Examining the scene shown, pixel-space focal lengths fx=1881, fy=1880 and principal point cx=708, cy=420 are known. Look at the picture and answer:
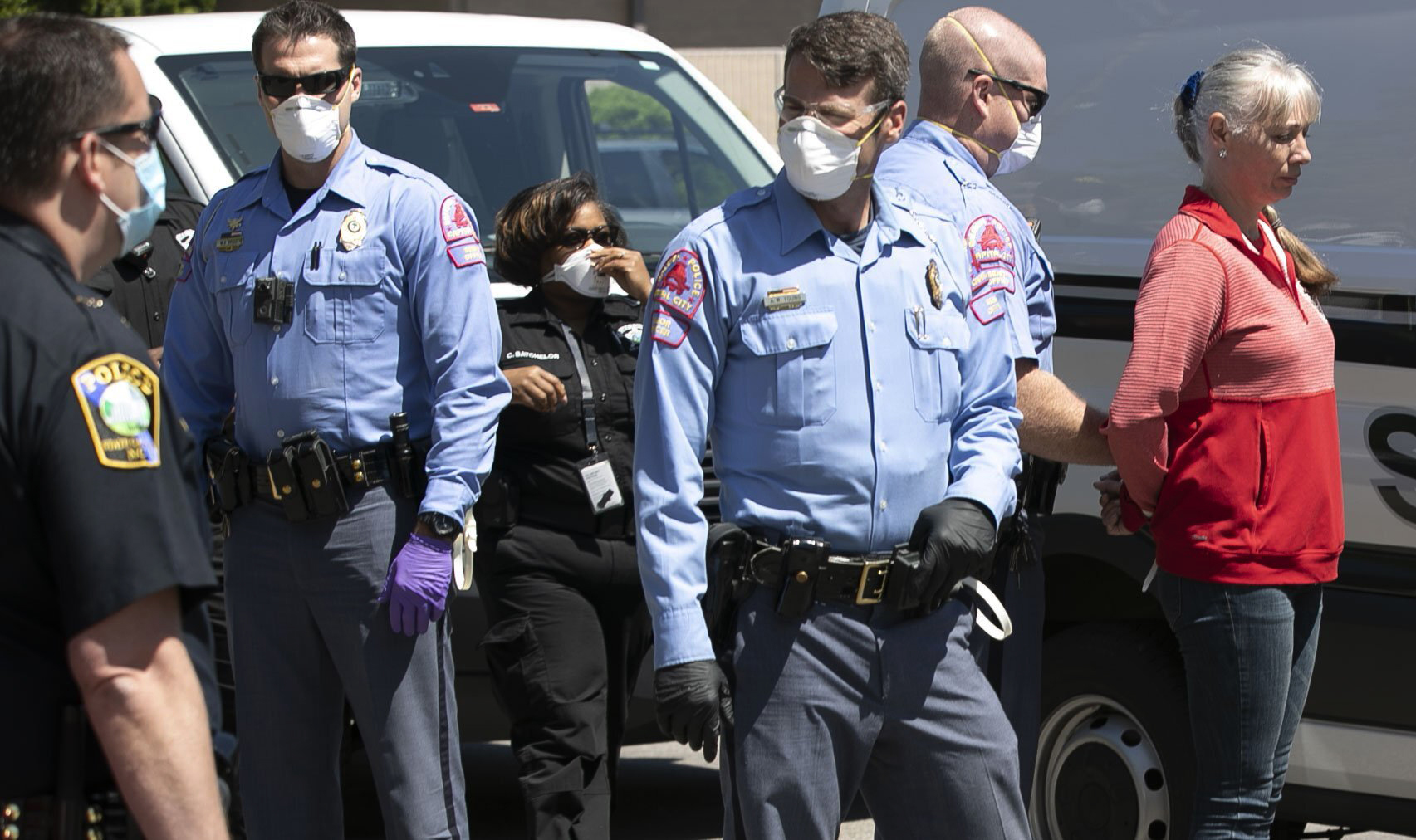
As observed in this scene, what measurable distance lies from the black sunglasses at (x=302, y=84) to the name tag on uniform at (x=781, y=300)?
1421mm

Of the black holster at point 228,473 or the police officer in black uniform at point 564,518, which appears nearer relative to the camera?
the black holster at point 228,473

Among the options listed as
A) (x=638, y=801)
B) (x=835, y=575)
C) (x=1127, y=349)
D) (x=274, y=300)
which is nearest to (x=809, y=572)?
(x=835, y=575)

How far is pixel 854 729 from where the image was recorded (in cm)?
327

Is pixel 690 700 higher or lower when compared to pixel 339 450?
lower

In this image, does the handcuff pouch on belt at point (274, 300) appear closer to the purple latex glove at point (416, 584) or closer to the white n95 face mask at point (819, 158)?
the purple latex glove at point (416, 584)

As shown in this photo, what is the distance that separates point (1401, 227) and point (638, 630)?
2.16 metres

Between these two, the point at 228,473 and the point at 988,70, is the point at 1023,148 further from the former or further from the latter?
the point at 228,473

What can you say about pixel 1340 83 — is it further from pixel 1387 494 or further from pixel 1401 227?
pixel 1387 494

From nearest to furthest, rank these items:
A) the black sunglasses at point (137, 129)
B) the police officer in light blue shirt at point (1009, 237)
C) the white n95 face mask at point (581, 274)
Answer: the black sunglasses at point (137, 129) → the police officer in light blue shirt at point (1009, 237) → the white n95 face mask at point (581, 274)

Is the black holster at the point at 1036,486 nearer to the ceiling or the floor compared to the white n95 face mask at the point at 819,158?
nearer to the floor

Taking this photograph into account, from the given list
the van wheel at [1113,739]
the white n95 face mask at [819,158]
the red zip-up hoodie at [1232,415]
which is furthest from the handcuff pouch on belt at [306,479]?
the van wheel at [1113,739]

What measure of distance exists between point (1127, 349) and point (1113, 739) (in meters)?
1.00

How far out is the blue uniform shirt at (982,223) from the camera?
3799 mm

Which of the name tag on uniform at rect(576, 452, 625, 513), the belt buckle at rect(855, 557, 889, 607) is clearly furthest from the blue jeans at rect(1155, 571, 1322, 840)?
the name tag on uniform at rect(576, 452, 625, 513)
